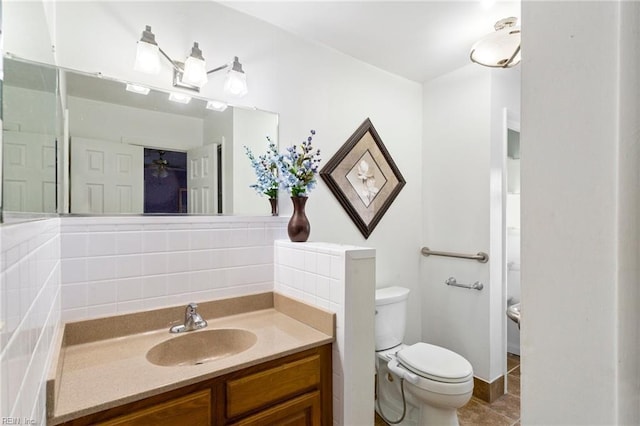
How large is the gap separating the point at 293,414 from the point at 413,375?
31.3 inches

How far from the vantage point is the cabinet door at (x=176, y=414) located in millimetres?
930

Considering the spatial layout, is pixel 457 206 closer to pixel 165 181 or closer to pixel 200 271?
pixel 200 271

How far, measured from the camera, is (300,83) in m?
1.90

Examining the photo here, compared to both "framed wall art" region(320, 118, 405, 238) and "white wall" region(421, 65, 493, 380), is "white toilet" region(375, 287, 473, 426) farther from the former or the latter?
"framed wall art" region(320, 118, 405, 238)

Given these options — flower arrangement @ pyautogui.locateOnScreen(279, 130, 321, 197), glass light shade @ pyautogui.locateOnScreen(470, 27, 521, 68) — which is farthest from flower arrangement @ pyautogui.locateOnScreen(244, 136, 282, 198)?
glass light shade @ pyautogui.locateOnScreen(470, 27, 521, 68)

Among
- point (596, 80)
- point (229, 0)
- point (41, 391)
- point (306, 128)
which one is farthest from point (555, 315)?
point (229, 0)

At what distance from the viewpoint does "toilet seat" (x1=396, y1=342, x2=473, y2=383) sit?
1646mm

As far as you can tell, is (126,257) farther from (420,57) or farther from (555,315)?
(420,57)

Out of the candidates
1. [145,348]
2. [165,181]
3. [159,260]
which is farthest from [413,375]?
[165,181]

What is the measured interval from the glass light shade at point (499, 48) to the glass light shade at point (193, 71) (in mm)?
1296

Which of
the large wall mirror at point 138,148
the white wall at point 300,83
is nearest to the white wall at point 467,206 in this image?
the white wall at point 300,83

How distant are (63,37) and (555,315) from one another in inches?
70.0

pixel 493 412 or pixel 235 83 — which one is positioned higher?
pixel 235 83

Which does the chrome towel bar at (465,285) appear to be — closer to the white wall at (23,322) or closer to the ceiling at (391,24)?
the ceiling at (391,24)
